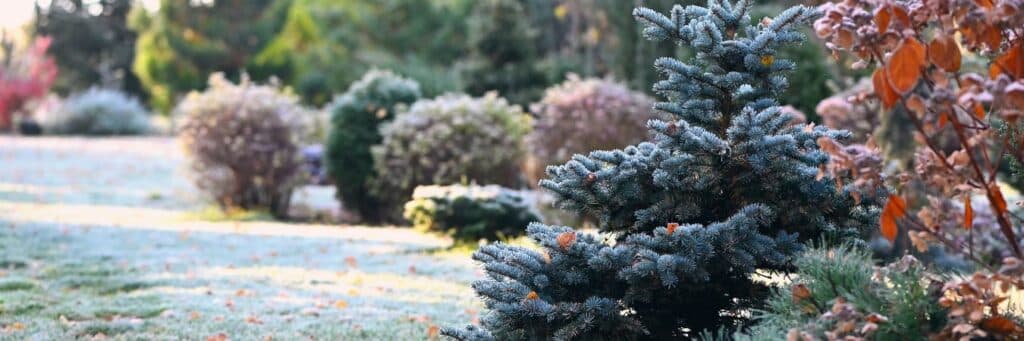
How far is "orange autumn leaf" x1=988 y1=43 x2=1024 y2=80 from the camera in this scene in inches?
95.6

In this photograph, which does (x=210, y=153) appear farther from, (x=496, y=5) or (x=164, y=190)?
(x=496, y=5)

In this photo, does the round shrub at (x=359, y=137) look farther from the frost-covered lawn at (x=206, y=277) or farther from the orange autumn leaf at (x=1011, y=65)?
the orange autumn leaf at (x=1011, y=65)

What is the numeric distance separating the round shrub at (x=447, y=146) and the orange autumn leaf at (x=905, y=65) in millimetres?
8915

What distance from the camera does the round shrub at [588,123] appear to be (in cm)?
1121

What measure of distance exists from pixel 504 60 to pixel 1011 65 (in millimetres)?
15497

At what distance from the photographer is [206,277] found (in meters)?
6.94

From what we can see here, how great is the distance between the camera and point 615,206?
3.42 metres

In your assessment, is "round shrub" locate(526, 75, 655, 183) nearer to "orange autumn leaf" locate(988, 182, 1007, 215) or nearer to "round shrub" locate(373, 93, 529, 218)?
"round shrub" locate(373, 93, 529, 218)

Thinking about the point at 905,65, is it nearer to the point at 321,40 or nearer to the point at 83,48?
the point at 321,40

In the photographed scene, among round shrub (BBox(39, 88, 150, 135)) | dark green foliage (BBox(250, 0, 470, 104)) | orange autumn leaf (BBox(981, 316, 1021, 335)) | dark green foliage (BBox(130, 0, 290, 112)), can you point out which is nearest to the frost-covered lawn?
orange autumn leaf (BBox(981, 316, 1021, 335))

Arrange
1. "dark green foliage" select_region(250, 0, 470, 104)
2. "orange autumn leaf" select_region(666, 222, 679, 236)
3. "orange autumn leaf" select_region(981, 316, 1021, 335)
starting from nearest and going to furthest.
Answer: "orange autumn leaf" select_region(981, 316, 1021, 335)
"orange autumn leaf" select_region(666, 222, 679, 236)
"dark green foliage" select_region(250, 0, 470, 104)

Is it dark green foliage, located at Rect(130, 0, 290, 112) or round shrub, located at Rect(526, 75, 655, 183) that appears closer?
round shrub, located at Rect(526, 75, 655, 183)

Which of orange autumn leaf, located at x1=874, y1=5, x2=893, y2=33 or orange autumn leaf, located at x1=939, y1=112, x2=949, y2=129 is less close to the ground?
orange autumn leaf, located at x1=874, y1=5, x2=893, y2=33

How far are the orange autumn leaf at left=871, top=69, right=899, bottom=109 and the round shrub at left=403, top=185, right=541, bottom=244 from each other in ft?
21.2
